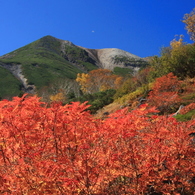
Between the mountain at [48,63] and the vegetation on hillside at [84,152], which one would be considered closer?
the vegetation on hillside at [84,152]

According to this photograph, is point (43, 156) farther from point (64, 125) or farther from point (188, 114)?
point (188, 114)

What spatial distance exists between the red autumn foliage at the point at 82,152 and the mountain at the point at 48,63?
57128 mm

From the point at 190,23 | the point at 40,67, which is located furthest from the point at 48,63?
the point at 190,23

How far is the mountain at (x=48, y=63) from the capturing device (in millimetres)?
71050

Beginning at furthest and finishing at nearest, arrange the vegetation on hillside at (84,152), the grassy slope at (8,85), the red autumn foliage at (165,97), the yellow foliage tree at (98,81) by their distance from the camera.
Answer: the grassy slope at (8,85) → the yellow foliage tree at (98,81) → the red autumn foliage at (165,97) → the vegetation on hillside at (84,152)

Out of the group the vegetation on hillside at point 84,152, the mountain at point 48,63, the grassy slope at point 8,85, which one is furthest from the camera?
the mountain at point 48,63

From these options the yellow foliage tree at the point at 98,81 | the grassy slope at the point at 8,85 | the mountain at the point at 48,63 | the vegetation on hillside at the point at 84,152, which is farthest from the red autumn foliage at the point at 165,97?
the mountain at the point at 48,63

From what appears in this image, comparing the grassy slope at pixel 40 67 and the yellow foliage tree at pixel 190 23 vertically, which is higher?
the grassy slope at pixel 40 67

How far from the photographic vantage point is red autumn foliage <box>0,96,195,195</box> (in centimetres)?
346

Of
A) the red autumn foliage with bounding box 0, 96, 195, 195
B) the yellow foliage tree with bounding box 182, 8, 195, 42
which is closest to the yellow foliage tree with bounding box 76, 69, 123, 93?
the yellow foliage tree with bounding box 182, 8, 195, 42

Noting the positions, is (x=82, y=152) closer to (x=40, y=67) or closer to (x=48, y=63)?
(x=40, y=67)

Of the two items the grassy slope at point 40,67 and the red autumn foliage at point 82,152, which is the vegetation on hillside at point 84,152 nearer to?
the red autumn foliage at point 82,152

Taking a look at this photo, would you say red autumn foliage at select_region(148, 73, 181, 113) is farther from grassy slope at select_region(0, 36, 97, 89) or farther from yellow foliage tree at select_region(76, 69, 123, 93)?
grassy slope at select_region(0, 36, 97, 89)

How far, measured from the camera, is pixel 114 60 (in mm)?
140750
